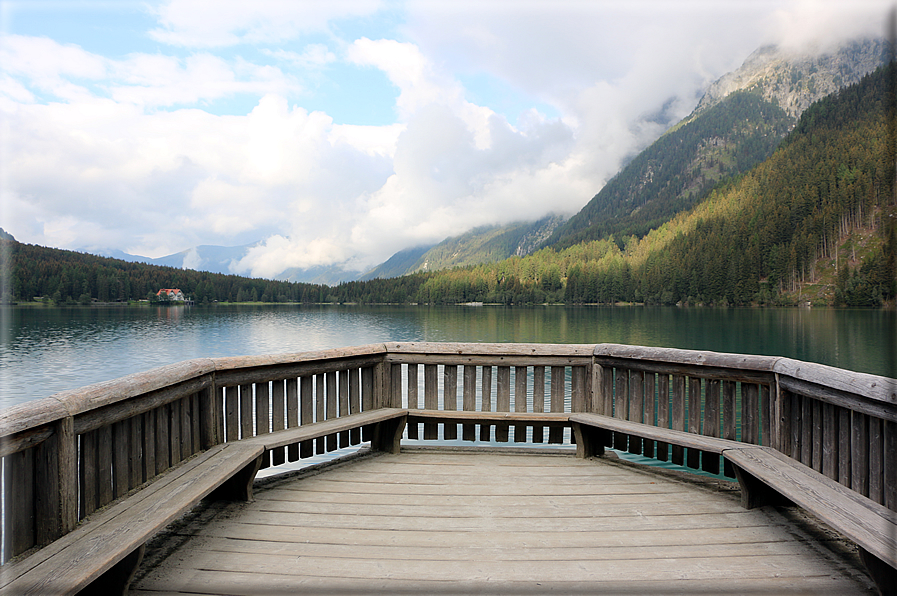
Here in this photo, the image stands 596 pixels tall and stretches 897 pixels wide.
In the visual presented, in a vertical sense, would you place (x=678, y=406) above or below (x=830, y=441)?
below

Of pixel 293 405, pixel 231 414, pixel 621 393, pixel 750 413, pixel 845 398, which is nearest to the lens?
pixel 845 398

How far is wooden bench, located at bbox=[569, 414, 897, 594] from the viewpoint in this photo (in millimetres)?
2814

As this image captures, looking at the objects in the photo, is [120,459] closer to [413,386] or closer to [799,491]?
[413,386]

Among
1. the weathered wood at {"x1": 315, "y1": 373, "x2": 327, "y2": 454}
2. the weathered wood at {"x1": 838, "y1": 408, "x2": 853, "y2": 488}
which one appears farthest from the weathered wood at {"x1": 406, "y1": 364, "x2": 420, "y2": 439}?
the weathered wood at {"x1": 838, "y1": 408, "x2": 853, "y2": 488}

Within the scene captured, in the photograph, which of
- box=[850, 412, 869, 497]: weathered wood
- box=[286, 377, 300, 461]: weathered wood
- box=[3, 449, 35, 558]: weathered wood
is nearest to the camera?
box=[3, 449, 35, 558]: weathered wood

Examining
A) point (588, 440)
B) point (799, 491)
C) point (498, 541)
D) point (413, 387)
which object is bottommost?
point (498, 541)

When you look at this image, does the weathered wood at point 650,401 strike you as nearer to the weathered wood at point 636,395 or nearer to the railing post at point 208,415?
the weathered wood at point 636,395

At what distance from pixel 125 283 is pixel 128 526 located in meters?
148

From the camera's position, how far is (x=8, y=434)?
243cm

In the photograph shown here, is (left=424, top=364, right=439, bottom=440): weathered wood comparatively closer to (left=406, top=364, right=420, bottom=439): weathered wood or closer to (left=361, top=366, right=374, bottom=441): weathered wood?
(left=406, top=364, right=420, bottom=439): weathered wood

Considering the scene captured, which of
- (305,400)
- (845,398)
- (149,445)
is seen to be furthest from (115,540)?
(845,398)

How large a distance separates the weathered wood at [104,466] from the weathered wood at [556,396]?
4.08m

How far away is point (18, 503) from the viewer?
2580mm

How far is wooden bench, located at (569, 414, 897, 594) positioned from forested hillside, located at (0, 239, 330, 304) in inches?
3203
